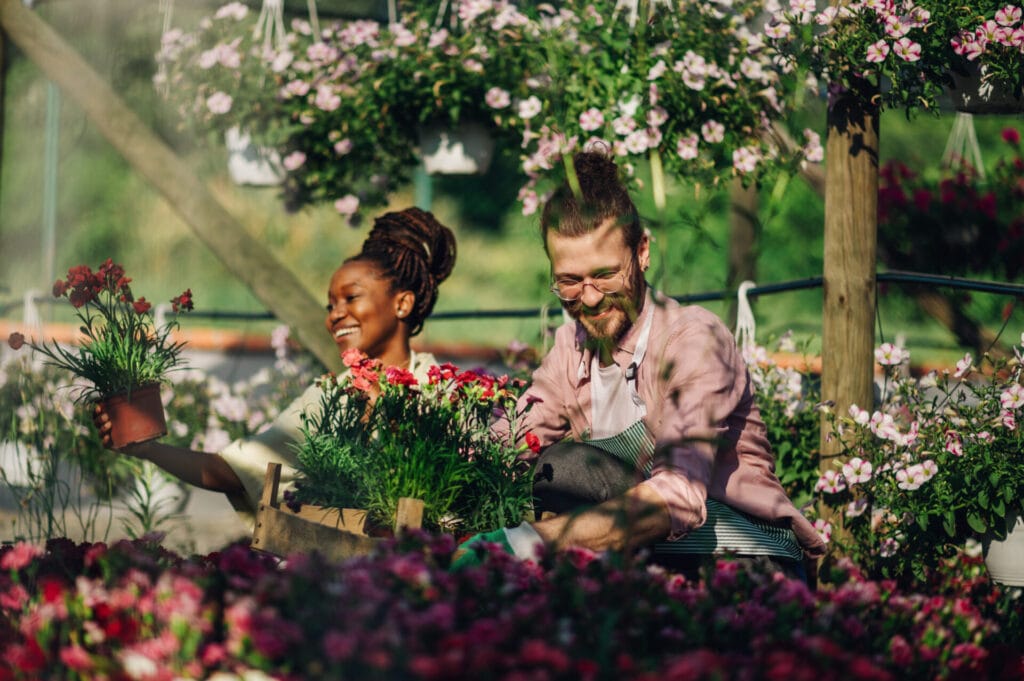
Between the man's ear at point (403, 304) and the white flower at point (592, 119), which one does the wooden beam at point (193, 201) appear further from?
the white flower at point (592, 119)

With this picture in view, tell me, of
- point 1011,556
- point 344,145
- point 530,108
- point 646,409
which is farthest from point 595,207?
point 344,145

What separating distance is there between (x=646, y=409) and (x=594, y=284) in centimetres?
28

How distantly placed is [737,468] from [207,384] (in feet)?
10.5

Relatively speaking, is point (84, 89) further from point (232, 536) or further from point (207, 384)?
point (232, 536)

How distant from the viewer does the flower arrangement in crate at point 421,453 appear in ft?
7.50

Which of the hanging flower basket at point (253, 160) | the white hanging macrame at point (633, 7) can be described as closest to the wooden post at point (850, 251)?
the white hanging macrame at point (633, 7)

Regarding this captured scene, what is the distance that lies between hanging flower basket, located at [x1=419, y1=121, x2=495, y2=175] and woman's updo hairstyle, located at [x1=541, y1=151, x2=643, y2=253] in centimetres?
184

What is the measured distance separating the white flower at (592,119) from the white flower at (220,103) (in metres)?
1.48

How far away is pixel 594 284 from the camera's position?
94.5 inches

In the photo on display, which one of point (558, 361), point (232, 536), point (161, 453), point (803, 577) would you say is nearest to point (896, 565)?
point (803, 577)

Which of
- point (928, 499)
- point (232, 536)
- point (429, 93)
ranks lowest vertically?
point (232, 536)

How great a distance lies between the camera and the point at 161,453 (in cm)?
273

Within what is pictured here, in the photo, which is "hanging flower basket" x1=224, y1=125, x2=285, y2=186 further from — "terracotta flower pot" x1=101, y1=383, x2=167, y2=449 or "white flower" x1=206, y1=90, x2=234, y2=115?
"terracotta flower pot" x1=101, y1=383, x2=167, y2=449

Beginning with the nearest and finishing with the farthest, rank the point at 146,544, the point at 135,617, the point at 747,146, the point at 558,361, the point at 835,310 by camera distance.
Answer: the point at 135,617 < the point at 146,544 < the point at 558,361 < the point at 835,310 < the point at 747,146
